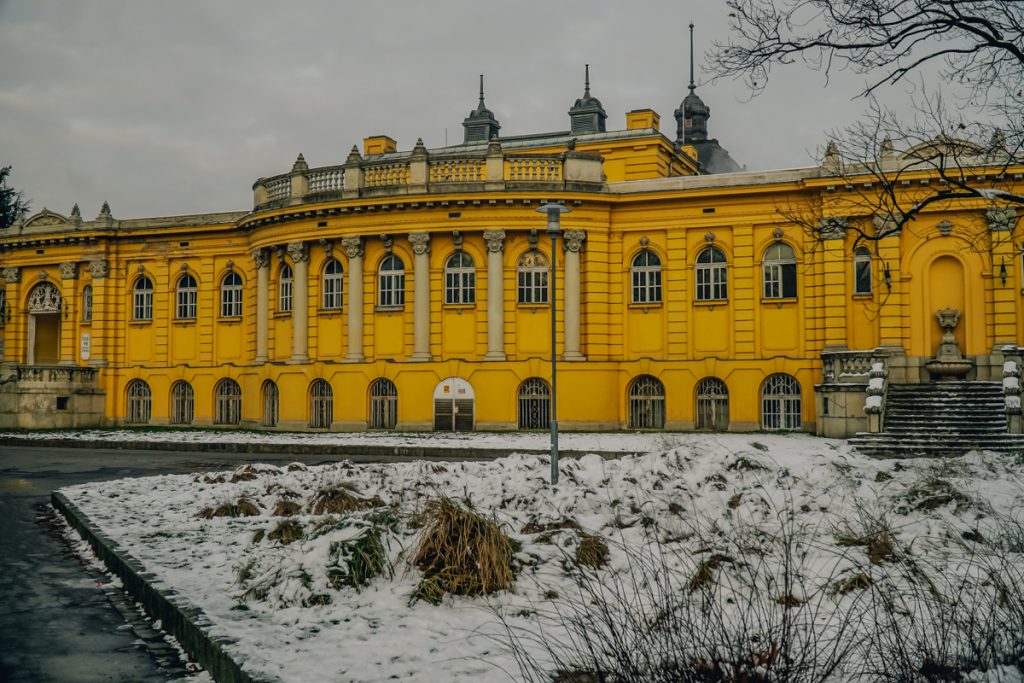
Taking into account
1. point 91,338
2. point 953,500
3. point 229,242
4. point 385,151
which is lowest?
point 953,500

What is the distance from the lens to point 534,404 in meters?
30.4

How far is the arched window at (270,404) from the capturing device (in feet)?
110

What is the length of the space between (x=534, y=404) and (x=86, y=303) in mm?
20225

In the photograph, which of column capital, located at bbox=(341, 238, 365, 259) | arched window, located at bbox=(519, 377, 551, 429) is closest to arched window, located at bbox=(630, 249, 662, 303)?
arched window, located at bbox=(519, 377, 551, 429)

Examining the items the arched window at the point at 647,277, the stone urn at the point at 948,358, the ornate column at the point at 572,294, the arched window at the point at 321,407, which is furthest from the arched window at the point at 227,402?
the stone urn at the point at 948,358

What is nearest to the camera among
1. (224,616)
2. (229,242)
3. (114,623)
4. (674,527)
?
(224,616)

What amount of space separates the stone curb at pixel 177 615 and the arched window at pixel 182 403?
1083 inches

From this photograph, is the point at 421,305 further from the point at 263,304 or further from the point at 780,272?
the point at 780,272

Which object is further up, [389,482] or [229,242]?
[229,242]

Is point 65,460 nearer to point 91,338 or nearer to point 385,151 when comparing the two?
point 91,338

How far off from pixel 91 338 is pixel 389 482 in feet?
97.7

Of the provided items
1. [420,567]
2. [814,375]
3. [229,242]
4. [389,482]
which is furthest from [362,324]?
[420,567]

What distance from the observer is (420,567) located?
7.52 meters

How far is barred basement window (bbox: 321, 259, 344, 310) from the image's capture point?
107ft
